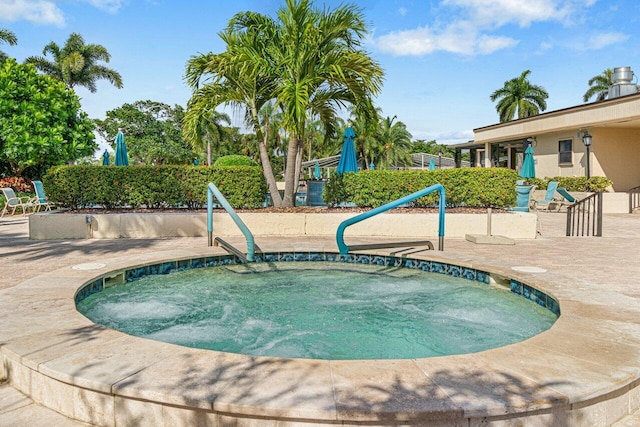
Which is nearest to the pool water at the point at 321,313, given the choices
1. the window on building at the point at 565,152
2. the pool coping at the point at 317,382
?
the pool coping at the point at 317,382

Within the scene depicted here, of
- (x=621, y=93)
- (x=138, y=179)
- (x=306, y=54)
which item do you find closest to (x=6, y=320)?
(x=138, y=179)

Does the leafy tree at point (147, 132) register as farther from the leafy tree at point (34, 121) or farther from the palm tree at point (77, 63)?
the leafy tree at point (34, 121)

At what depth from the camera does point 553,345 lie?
10.6 ft

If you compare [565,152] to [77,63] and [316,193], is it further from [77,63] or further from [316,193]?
[77,63]

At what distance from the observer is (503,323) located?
4.89m

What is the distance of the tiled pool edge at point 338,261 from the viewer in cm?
530

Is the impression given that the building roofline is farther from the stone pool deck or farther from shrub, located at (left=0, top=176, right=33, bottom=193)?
shrub, located at (left=0, top=176, right=33, bottom=193)

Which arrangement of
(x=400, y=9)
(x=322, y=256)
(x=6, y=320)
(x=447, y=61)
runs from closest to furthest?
(x=6, y=320)
(x=322, y=256)
(x=400, y=9)
(x=447, y=61)

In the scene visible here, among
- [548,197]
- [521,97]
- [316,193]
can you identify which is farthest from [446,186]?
[521,97]

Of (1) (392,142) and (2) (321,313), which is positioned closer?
(2) (321,313)

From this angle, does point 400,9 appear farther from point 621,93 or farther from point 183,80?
point 621,93

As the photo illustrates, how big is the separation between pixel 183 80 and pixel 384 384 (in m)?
10.4

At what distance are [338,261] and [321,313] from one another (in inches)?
106

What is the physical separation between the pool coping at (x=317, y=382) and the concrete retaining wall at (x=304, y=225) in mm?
6248
